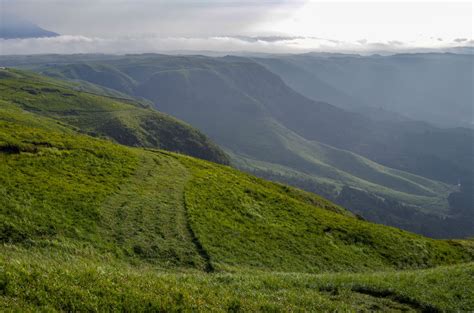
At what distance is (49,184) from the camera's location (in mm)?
44125

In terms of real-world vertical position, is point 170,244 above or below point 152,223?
below

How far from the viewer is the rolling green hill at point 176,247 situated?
1931cm

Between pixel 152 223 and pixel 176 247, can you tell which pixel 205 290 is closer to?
pixel 176 247

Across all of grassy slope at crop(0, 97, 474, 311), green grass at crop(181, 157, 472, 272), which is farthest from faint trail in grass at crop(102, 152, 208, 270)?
green grass at crop(181, 157, 472, 272)

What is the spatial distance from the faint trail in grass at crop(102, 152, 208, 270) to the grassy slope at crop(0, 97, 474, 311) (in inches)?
6.6

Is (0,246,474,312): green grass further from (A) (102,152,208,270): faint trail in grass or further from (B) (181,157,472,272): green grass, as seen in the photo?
(B) (181,157,472,272): green grass

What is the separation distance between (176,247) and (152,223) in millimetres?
5613

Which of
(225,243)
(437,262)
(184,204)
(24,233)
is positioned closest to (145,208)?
(184,204)

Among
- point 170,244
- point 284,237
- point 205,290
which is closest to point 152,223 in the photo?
point 170,244

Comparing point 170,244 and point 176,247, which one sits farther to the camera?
point 170,244

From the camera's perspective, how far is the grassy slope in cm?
1933

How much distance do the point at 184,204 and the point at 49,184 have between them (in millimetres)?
16704

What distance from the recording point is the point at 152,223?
42219 mm

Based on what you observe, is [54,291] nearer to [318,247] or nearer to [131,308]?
[131,308]
